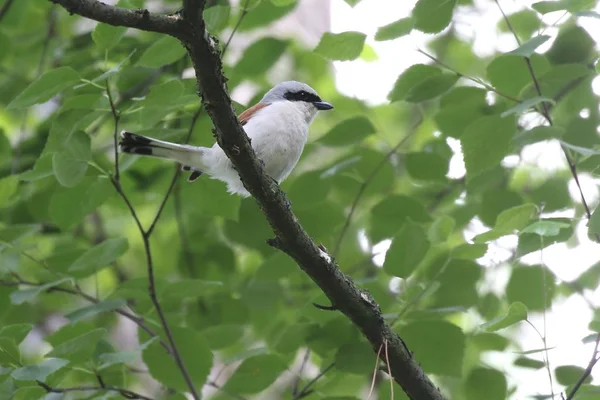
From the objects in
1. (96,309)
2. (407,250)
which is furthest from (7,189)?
(407,250)

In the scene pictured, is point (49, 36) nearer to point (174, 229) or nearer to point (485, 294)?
point (174, 229)

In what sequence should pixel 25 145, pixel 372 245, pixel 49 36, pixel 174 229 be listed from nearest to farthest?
pixel 372 245, pixel 25 145, pixel 49 36, pixel 174 229

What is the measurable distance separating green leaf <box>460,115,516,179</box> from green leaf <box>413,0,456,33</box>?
0.47 m

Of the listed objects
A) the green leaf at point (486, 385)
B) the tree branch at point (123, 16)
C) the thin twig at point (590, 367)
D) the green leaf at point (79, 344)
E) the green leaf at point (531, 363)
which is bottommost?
the green leaf at point (486, 385)

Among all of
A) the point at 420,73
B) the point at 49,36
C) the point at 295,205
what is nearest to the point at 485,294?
the point at 295,205

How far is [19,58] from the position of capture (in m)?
5.13

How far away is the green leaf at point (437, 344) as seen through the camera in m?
3.17

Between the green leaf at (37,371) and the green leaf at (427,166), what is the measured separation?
2174mm

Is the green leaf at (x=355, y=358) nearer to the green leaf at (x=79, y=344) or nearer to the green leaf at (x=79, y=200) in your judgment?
the green leaf at (x=79, y=344)

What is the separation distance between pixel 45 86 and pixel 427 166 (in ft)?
6.91

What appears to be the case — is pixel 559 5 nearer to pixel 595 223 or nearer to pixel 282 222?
pixel 595 223

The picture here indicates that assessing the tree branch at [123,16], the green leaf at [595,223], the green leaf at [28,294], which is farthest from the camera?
the green leaf at [28,294]

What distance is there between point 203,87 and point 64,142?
40.6 inches

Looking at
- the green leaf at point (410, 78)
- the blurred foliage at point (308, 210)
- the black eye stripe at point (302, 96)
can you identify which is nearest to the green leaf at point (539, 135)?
the blurred foliage at point (308, 210)
